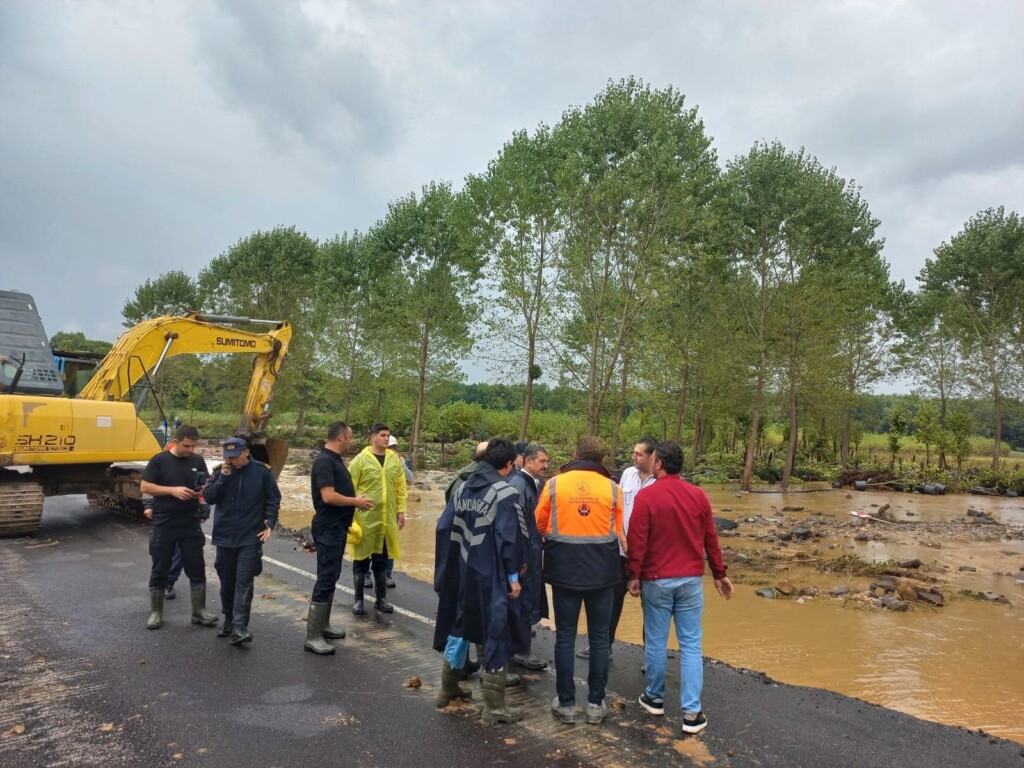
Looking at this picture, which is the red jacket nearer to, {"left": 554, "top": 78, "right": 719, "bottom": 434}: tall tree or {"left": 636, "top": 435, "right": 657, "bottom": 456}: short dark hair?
{"left": 636, "top": 435, "right": 657, "bottom": 456}: short dark hair

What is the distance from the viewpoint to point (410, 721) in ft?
14.5

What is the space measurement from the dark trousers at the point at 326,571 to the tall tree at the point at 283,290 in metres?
29.9

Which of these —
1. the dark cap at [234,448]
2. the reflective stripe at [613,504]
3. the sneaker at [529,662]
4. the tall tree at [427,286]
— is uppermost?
the tall tree at [427,286]

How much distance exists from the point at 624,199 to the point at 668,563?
57.1ft

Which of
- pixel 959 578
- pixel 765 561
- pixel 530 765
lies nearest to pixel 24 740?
pixel 530 765

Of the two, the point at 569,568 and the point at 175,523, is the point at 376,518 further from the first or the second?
the point at 569,568

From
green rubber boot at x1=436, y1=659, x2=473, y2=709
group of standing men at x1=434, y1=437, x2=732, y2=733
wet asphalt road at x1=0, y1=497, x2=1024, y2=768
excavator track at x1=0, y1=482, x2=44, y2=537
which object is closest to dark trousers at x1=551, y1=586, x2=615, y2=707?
group of standing men at x1=434, y1=437, x2=732, y2=733

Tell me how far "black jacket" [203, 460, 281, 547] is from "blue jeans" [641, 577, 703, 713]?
3.33m

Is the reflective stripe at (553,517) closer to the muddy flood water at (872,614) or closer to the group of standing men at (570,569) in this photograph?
the group of standing men at (570,569)

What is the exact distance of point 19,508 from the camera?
9609 mm

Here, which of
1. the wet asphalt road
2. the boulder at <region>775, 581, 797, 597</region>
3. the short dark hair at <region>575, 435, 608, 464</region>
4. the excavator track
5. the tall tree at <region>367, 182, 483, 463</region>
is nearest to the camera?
the wet asphalt road

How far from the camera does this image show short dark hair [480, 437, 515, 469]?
4680mm

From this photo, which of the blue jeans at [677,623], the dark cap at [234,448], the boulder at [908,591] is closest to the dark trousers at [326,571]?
the dark cap at [234,448]

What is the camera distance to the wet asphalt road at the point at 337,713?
4012mm
